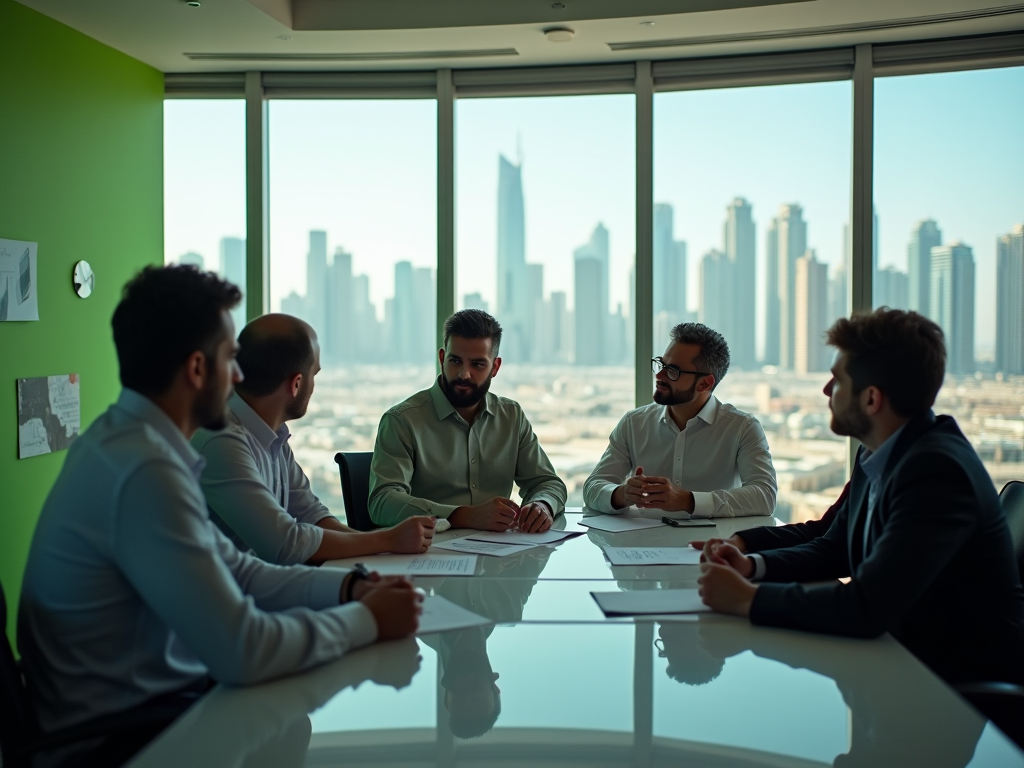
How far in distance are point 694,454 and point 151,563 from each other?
8.37ft

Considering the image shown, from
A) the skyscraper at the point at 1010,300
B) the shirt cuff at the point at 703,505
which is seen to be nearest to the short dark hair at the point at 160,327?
the shirt cuff at the point at 703,505

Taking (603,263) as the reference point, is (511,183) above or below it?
above

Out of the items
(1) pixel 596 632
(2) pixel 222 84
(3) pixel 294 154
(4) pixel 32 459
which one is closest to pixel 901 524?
(1) pixel 596 632

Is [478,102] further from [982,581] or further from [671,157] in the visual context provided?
[982,581]

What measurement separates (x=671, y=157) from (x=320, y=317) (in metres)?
2.30

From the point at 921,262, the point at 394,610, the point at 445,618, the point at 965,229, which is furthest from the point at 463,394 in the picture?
the point at 965,229

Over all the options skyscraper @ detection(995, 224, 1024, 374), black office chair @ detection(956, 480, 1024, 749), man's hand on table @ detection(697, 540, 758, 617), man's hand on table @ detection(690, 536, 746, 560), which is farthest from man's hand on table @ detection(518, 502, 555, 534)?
skyscraper @ detection(995, 224, 1024, 374)

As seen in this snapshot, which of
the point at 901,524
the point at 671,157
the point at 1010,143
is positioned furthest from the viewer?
the point at 671,157

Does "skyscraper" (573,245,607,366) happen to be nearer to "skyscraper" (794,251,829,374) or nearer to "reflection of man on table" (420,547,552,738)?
"skyscraper" (794,251,829,374)

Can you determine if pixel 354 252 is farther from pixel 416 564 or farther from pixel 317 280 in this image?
pixel 416 564

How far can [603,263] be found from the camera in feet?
16.5

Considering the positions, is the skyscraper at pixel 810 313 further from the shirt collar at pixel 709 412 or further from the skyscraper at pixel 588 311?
the shirt collar at pixel 709 412

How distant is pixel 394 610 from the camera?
1.72 metres

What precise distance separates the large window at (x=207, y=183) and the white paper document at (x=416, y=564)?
10.4ft
